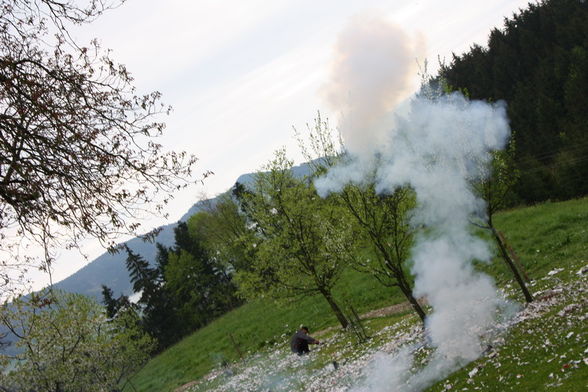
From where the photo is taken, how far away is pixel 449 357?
14883mm

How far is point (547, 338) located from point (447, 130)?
776 centimetres

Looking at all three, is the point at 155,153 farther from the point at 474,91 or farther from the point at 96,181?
the point at 474,91

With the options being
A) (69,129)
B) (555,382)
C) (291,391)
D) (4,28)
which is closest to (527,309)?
(555,382)

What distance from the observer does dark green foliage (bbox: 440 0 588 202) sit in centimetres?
5250

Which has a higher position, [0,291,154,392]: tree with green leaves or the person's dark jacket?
[0,291,154,392]: tree with green leaves

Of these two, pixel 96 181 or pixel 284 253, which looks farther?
pixel 284 253

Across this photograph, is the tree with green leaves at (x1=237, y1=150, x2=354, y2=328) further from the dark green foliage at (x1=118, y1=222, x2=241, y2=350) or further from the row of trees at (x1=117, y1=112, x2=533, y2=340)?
the dark green foliage at (x1=118, y1=222, x2=241, y2=350)

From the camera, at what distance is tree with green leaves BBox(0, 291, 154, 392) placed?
77.7 ft

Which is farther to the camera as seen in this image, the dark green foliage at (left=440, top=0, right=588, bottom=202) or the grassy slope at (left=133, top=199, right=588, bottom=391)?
the dark green foliage at (left=440, top=0, right=588, bottom=202)

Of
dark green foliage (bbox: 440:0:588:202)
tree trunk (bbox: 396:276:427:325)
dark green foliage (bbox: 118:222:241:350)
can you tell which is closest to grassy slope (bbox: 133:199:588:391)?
tree trunk (bbox: 396:276:427:325)

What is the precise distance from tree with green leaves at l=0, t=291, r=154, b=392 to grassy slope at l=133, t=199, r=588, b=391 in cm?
615

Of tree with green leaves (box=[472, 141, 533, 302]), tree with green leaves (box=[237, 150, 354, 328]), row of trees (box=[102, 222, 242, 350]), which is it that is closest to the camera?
tree with green leaves (box=[472, 141, 533, 302])

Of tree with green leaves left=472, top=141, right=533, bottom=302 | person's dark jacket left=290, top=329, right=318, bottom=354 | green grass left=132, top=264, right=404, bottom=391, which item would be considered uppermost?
tree with green leaves left=472, top=141, right=533, bottom=302

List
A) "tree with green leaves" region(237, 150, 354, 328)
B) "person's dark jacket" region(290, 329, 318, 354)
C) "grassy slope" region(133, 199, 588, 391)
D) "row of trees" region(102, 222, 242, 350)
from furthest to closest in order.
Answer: "row of trees" region(102, 222, 242, 350), "tree with green leaves" region(237, 150, 354, 328), "person's dark jacket" region(290, 329, 318, 354), "grassy slope" region(133, 199, 588, 391)
